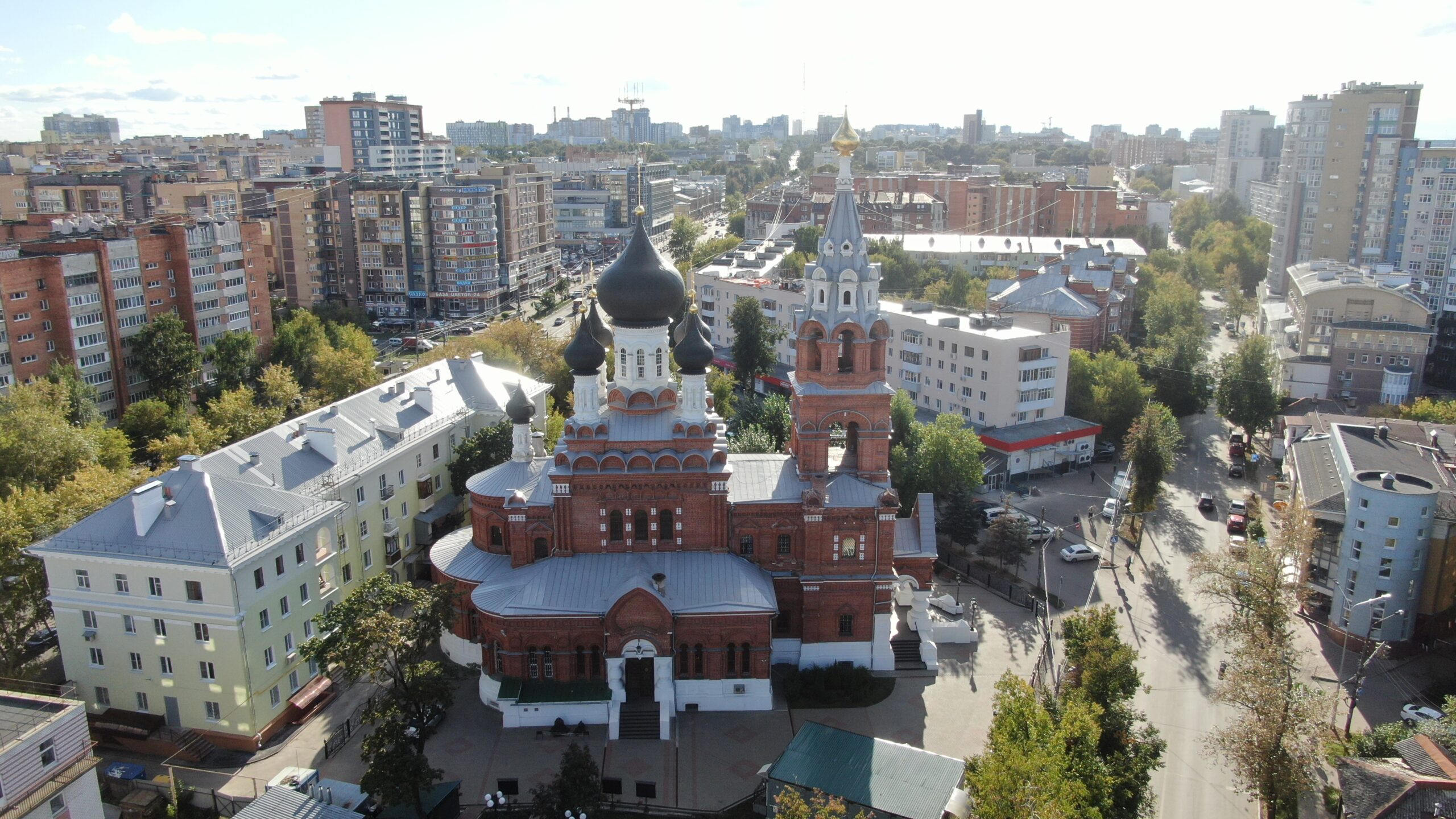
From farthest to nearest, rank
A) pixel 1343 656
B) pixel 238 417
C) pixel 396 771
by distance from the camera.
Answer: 1. pixel 238 417
2. pixel 1343 656
3. pixel 396 771

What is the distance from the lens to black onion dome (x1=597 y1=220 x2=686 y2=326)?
122 feet

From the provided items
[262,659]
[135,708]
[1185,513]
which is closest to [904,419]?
[1185,513]

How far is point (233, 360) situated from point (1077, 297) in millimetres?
66495

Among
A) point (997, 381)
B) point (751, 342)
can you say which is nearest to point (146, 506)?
point (751, 342)

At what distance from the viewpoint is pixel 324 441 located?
4212cm

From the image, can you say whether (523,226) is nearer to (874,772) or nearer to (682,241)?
(682,241)

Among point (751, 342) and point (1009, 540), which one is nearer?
point (1009, 540)

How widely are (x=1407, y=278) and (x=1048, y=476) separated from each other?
131 ft

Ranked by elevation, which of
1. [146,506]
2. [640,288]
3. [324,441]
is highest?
[640,288]

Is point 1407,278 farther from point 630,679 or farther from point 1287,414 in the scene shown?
point 630,679

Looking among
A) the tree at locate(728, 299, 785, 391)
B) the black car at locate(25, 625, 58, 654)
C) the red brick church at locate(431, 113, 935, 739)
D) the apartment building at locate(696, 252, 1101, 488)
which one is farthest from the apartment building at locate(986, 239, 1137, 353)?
the black car at locate(25, 625, 58, 654)

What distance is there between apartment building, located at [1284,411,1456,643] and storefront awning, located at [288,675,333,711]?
40.6 meters

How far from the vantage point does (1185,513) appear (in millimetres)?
57656

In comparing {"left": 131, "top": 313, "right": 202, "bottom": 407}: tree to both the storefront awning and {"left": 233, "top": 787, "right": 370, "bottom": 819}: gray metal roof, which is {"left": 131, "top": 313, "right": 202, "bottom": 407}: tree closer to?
the storefront awning
